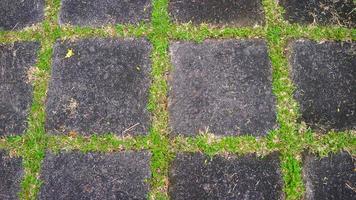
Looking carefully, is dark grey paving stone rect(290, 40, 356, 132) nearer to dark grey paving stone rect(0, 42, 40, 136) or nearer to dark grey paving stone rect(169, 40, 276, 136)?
dark grey paving stone rect(169, 40, 276, 136)

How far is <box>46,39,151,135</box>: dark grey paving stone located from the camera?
2.74m

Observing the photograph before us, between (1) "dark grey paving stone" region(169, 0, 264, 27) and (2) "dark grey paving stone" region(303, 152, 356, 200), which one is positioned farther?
(1) "dark grey paving stone" region(169, 0, 264, 27)

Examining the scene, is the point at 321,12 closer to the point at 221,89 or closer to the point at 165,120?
the point at 221,89

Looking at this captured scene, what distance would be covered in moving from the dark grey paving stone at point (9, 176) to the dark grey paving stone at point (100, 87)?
0.27 meters

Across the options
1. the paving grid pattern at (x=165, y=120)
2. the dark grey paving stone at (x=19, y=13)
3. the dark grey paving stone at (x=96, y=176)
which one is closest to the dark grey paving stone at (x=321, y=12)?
the paving grid pattern at (x=165, y=120)

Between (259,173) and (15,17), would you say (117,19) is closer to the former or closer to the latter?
(15,17)

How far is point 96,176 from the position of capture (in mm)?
2604

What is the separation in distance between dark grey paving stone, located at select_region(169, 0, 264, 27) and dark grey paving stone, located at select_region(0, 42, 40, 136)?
0.93 m

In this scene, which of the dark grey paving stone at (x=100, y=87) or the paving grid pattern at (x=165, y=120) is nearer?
the paving grid pattern at (x=165, y=120)

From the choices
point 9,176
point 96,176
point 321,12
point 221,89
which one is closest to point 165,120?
point 221,89

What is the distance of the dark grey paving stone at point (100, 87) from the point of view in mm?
2740

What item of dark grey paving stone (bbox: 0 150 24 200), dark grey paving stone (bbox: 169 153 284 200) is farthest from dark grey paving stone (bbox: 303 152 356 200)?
dark grey paving stone (bbox: 0 150 24 200)

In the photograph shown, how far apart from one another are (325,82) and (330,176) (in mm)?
563

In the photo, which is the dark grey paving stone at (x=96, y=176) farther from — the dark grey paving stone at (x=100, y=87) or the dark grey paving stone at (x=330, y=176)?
the dark grey paving stone at (x=330, y=176)
